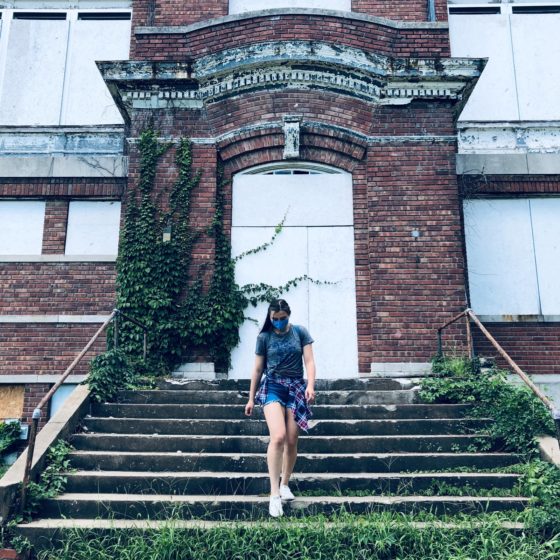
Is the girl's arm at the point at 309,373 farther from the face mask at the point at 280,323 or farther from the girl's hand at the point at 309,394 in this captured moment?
the face mask at the point at 280,323

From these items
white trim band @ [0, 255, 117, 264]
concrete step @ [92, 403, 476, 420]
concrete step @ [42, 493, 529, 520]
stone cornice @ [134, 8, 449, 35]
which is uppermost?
stone cornice @ [134, 8, 449, 35]

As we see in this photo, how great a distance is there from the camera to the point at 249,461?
5.66 meters

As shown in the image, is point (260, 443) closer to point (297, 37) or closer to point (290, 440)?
point (290, 440)

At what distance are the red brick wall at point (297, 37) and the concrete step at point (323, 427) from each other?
600 centimetres

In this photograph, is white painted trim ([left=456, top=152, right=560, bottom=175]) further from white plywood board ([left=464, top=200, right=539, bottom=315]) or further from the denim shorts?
the denim shorts

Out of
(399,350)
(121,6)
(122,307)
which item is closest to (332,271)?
(399,350)

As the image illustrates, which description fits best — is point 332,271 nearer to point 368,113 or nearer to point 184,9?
point 368,113

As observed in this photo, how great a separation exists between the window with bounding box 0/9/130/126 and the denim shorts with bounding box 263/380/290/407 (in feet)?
24.3

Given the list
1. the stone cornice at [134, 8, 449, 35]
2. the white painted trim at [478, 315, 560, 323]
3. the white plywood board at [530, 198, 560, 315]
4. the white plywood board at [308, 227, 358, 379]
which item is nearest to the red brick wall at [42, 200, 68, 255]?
the stone cornice at [134, 8, 449, 35]

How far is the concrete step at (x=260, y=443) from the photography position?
5965 mm

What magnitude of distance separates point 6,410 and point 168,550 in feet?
20.0

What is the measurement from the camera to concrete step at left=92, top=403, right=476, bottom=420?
654 cm

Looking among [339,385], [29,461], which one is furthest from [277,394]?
[339,385]

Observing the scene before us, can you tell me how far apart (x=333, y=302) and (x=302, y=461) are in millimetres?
3575
